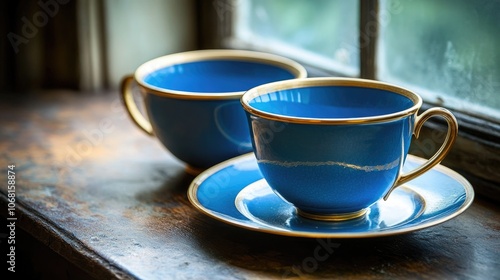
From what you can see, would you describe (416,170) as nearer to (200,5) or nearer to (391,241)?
(391,241)

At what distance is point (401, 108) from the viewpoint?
2.61 ft

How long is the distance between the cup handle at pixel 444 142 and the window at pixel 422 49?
0.39 feet

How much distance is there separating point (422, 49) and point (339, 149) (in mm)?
308

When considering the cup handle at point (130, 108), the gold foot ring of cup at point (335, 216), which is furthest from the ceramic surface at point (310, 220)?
the cup handle at point (130, 108)

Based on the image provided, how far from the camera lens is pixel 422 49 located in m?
0.98

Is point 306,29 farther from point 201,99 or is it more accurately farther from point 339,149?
point 339,149

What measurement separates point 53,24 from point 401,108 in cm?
68

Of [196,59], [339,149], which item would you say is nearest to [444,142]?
[339,149]

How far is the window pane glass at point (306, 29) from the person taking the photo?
42.6 inches

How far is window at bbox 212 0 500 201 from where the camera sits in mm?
886

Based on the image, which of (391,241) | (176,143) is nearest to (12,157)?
(176,143)

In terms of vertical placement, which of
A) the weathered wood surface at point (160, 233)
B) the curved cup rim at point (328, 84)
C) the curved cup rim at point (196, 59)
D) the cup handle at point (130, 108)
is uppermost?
the curved cup rim at point (328, 84)

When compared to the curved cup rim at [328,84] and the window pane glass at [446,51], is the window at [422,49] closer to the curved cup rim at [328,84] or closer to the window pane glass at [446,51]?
the window pane glass at [446,51]

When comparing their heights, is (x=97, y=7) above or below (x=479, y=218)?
above
